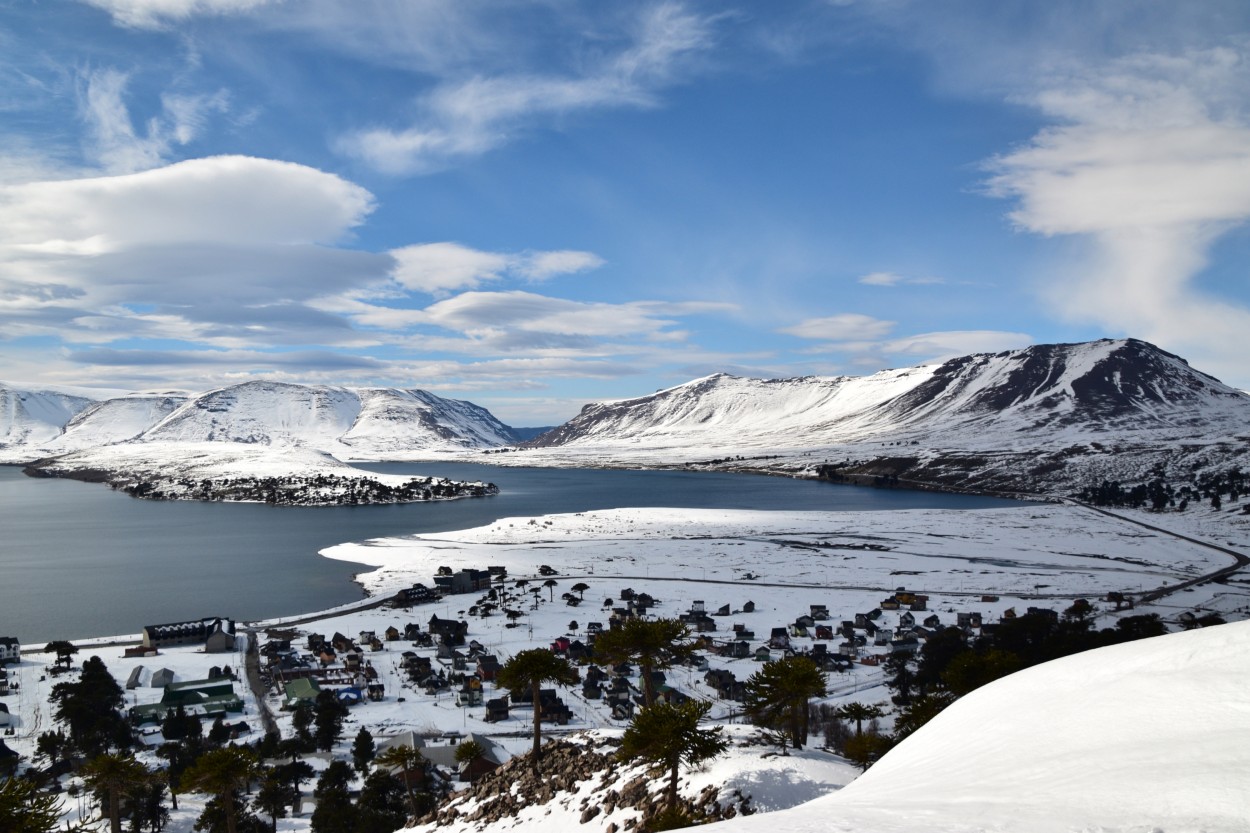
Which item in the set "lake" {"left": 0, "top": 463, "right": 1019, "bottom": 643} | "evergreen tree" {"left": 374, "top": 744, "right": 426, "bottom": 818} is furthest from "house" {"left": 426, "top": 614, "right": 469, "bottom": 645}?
"evergreen tree" {"left": 374, "top": 744, "right": 426, "bottom": 818}

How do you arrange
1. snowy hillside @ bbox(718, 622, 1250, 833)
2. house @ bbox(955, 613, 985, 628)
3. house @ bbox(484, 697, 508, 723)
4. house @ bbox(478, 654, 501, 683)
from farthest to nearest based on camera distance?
1. house @ bbox(955, 613, 985, 628)
2. house @ bbox(478, 654, 501, 683)
3. house @ bbox(484, 697, 508, 723)
4. snowy hillside @ bbox(718, 622, 1250, 833)

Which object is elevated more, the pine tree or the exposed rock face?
the exposed rock face

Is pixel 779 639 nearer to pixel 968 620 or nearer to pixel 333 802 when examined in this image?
pixel 968 620

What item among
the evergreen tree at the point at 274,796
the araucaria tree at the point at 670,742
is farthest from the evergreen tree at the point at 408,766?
the araucaria tree at the point at 670,742

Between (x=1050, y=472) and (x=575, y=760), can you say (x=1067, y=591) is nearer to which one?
(x=575, y=760)

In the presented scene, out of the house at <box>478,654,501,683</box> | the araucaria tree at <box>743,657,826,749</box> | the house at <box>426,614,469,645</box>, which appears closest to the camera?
the araucaria tree at <box>743,657,826,749</box>

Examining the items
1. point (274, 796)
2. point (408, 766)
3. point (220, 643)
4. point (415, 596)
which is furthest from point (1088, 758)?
point (415, 596)

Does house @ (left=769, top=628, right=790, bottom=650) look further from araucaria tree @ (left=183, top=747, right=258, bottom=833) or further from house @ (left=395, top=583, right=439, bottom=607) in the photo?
araucaria tree @ (left=183, top=747, right=258, bottom=833)
